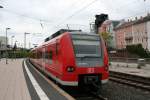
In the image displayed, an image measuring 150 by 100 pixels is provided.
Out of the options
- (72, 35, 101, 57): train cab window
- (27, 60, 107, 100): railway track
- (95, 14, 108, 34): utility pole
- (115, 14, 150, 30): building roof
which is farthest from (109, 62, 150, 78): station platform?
(95, 14, 108, 34): utility pole

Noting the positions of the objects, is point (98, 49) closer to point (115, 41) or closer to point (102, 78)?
point (102, 78)

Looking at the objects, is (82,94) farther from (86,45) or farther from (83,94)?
(86,45)

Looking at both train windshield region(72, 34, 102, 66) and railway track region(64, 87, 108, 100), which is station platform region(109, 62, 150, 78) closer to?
railway track region(64, 87, 108, 100)

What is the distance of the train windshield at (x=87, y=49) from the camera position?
47.5 feet

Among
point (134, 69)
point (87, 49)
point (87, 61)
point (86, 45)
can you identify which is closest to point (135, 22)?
point (134, 69)

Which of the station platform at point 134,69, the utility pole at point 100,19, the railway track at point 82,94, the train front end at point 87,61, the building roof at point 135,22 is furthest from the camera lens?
the utility pole at point 100,19

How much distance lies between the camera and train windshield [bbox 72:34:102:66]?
47.5 feet

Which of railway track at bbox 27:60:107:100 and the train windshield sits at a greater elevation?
the train windshield

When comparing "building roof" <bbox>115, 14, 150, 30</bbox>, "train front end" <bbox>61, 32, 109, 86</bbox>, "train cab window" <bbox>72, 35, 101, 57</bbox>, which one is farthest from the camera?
"building roof" <bbox>115, 14, 150, 30</bbox>

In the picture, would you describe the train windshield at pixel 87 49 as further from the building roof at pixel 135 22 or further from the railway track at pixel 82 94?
the building roof at pixel 135 22

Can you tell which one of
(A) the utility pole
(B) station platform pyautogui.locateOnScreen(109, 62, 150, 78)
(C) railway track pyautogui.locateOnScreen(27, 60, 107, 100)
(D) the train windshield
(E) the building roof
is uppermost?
(A) the utility pole

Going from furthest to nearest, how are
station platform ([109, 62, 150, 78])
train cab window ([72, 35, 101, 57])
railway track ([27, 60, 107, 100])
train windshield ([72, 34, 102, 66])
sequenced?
station platform ([109, 62, 150, 78]) → train cab window ([72, 35, 101, 57]) → train windshield ([72, 34, 102, 66]) → railway track ([27, 60, 107, 100])

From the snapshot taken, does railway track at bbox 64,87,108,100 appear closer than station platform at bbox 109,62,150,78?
Yes

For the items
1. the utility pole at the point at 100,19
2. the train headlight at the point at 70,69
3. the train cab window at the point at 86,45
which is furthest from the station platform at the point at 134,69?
the utility pole at the point at 100,19
